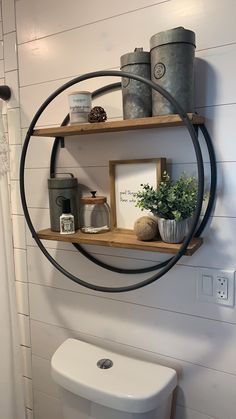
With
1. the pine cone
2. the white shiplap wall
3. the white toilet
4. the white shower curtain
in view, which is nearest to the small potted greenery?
the white shiplap wall

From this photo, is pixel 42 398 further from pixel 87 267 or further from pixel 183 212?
pixel 183 212

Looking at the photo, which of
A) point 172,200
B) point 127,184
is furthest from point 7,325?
point 172,200

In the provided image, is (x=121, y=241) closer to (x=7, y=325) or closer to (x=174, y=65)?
(x=174, y=65)

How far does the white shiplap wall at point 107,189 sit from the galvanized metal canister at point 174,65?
0.32 ft

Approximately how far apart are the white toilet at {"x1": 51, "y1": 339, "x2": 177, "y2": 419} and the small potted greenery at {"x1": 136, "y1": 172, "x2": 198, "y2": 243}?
0.42 meters

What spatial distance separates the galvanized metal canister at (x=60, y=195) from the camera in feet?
3.45

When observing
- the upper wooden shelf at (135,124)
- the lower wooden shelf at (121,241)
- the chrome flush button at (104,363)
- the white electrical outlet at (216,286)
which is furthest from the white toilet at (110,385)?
the upper wooden shelf at (135,124)

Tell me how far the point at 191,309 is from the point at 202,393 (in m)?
0.26

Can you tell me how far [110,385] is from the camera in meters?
0.93

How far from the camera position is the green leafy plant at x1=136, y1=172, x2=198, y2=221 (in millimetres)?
832

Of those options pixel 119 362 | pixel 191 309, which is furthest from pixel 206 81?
pixel 119 362

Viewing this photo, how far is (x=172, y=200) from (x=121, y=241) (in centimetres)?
18

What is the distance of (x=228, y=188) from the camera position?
884 mm

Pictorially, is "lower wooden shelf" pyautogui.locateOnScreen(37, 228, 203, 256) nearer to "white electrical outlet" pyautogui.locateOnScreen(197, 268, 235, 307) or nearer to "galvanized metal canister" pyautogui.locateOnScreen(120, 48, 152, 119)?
"white electrical outlet" pyautogui.locateOnScreen(197, 268, 235, 307)
